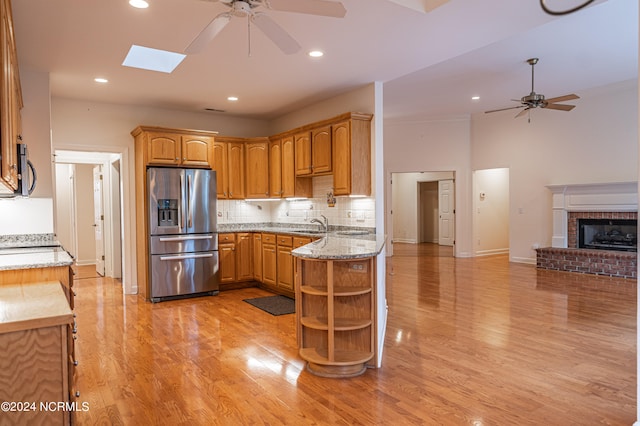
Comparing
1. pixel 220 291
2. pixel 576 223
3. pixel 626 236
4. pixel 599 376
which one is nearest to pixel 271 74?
pixel 220 291

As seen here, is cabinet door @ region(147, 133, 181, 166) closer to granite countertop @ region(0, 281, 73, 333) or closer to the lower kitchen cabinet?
granite countertop @ region(0, 281, 73, 333)

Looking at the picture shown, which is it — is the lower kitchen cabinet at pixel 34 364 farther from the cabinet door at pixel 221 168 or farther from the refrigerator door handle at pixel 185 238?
the cabinet door at pixel 221 168

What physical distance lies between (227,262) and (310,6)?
14.7 feet

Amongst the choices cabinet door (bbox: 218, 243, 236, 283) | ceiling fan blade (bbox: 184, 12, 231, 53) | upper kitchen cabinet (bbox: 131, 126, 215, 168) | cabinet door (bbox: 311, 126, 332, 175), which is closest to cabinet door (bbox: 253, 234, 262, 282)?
cabinet door (bbox: 218, 243, 236, 283)

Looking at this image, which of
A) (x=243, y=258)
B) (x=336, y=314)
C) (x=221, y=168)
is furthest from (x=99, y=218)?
(x=336, y=314)

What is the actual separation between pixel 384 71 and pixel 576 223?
5.49 metres

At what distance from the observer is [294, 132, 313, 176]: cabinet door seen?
5.52 metres

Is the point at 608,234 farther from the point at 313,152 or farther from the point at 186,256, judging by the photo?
the point at 186,256

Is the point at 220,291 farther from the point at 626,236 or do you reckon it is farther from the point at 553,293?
the point at 626,236

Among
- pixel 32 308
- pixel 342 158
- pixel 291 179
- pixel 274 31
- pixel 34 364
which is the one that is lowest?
pixel 34 364

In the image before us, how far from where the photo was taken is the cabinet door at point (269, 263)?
586 cm

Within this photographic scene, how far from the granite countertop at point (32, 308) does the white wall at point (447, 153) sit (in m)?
7.98

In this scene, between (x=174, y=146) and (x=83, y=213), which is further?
(x=83, y=213)

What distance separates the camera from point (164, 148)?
219 inches
